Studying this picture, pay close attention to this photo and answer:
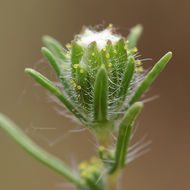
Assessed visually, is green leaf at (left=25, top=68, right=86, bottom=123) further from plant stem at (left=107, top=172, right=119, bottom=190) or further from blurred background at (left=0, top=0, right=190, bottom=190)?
blurred background at (left=0, top=0, right=190, bottom=190)

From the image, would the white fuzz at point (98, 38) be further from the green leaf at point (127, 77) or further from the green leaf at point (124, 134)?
the green leaf at point (124, 134)

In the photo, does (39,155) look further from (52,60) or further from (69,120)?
(69,120)

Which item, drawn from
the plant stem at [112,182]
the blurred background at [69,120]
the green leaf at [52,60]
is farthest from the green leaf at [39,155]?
the blurred background at [69,120]

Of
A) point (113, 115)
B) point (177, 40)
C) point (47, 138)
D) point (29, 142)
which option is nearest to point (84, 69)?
point (113, 115)

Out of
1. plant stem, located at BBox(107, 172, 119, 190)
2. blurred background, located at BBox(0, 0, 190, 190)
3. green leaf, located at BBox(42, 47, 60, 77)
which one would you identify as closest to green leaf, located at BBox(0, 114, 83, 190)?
plant stem, located at BBox(107, 172, 119, 190)

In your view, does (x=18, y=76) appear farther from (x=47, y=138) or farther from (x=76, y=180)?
(x=76, y=180)
